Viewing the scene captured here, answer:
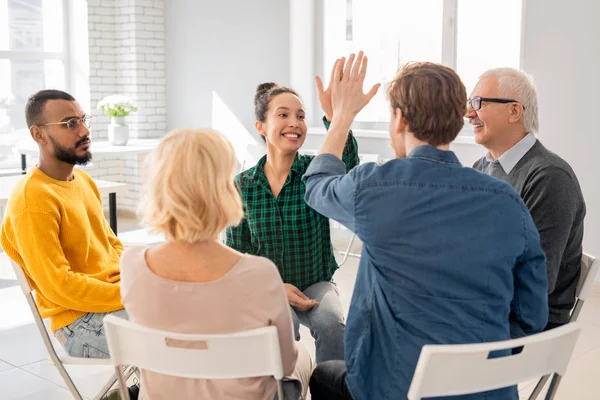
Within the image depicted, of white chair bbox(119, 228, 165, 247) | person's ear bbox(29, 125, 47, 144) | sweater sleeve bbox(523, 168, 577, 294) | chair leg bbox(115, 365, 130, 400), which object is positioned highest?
person's ear bbox(29, 125, 47, 144)

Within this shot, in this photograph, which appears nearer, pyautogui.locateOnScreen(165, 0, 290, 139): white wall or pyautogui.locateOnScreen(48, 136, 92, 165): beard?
pyautogui.locateOnScreen(48, 136, 92, 165): beard

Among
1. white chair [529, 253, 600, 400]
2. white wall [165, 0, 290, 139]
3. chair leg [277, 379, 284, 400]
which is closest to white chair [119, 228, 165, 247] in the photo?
white wall [165, 0, 290, 139]

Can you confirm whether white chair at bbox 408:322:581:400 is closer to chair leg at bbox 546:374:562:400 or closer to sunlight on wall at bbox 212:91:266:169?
chair leg at bbox 546:374:562:400

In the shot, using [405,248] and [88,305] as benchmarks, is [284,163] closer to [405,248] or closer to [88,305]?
[88,305]

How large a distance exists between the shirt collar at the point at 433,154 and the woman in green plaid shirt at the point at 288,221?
0.89 metres

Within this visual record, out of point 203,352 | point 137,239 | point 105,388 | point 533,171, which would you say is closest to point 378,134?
point 137,239

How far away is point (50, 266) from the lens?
2.40 metres

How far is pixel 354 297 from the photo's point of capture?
182cm

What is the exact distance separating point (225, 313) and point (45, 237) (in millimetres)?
1001

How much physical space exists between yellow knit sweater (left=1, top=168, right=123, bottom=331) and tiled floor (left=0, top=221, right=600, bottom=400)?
0.90m

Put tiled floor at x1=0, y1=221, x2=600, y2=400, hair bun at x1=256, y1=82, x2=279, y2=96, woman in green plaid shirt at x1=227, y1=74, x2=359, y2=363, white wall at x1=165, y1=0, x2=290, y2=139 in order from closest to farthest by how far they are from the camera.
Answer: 1. woman in green plaid shirt at x1=227, y1=74, x2=359, y2=363
2. hair bun at x1=256, y1=82, x2=279, y2=96
3. tiled floor at x1=0, y1=221, x2=600, y2=400
4. white wall at x1=165, y1=0, x2=290, y2=139

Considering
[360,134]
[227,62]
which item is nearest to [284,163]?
[360,134]

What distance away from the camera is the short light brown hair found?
1739 millimetres

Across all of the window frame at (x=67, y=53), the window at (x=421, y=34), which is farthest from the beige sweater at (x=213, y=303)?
the window frame at (x=67, y=53)
